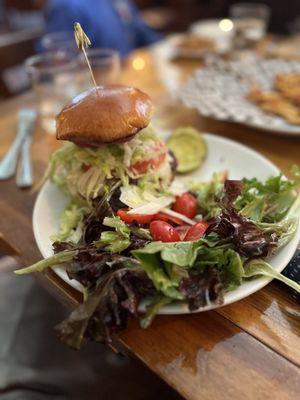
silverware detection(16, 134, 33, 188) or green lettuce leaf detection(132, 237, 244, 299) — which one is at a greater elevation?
green lettuce leaf detection(132, 237, 244, 299)

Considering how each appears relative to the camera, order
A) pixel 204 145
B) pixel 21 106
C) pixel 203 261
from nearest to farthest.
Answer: pixel 203 261 → pixel 204 145 → pixel 21 106

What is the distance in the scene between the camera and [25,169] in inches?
64.5

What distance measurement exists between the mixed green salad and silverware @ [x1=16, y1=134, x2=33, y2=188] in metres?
0.17

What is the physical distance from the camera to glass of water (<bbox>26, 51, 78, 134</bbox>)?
1991 millimetres

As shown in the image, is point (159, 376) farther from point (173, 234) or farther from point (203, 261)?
point (173, 234)

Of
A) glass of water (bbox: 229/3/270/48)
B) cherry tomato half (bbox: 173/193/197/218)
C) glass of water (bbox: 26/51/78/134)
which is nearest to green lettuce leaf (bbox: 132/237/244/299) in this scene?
cherry tomato half (bbox: 173/193/197/218)

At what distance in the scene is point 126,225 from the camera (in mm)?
1078

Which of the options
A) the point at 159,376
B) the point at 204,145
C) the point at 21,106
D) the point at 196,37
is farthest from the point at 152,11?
the point at 159,376

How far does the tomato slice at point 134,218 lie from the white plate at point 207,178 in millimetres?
223

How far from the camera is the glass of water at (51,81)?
199 cm

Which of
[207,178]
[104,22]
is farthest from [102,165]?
[104,22]

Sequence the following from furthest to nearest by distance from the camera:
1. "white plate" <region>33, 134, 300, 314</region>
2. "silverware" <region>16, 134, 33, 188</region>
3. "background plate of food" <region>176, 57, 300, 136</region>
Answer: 1. "background plate of food" <region>176, 57, 300, 136</region>
2. "silverware" <region>16, 134, 33, 188</region>
3. "white plate" <region>33, 134, 300, 314</region>

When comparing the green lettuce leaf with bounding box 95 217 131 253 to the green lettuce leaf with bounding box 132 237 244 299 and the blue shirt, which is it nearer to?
the green lettuce leaf with bounding box 132 237 244 299

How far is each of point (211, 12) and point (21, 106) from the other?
4.64 meters
